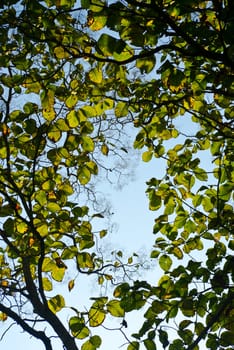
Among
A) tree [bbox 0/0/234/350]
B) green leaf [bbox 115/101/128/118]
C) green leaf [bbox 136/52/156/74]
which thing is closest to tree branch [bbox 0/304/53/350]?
tree [bbox 0/0/234/350]

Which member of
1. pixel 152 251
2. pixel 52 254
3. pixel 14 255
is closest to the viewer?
pixel 152 251

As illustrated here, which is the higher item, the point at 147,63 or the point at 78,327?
the point at 147,63

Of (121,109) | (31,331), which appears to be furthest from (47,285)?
(121,109)

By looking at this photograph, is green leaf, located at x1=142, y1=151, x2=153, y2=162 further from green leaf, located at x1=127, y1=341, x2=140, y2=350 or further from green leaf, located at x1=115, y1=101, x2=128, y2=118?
green leaf, located at x1=127, y1=341, x2=140, y2=350

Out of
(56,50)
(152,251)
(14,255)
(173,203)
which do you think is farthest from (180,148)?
(14,255)

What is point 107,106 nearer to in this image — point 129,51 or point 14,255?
point 129,51

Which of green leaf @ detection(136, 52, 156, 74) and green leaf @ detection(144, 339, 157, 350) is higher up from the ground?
green leaf @ detection(136, 52, 156, 74)

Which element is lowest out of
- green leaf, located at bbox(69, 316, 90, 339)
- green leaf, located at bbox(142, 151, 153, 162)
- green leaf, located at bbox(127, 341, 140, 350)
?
green leaf, located at bbox(127, 341, 140, 350)

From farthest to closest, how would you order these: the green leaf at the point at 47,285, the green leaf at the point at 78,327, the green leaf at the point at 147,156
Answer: the green leaf at the point at 147,156 → the green leaf at the point at 47,285 → the green leaf at the point at 78,327

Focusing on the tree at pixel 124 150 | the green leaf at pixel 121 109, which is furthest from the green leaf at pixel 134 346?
the green leaf at pixel 121 109

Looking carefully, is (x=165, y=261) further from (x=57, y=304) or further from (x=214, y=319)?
(x=57, y=304)

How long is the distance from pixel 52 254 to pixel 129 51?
5.03 feet

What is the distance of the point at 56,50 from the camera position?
3131mm

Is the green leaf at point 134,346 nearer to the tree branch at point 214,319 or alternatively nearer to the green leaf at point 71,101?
the tree branch at point 214,319
